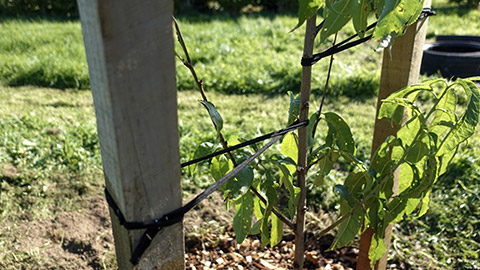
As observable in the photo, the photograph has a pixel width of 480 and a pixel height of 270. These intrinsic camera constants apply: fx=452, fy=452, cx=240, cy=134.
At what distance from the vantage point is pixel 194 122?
13.4 ft

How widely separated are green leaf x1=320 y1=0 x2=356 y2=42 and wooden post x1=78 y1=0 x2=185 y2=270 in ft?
1.30

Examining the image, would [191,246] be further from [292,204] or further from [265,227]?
[292,204]

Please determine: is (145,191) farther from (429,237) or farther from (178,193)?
(429,237)

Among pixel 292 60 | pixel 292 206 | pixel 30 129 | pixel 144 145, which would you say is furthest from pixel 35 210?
pixel 292 60

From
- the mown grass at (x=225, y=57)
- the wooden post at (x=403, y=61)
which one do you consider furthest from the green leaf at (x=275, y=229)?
the mown grass at (x=225, y=57)

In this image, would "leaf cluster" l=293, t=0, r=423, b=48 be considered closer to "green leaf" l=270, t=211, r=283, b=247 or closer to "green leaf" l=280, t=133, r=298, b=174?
"green leaf" l=280, t=133, r=298, b=174

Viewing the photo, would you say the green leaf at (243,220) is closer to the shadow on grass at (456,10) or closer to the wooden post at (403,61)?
the wooden post at (403,61)

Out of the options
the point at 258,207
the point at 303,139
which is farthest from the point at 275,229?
the point at 303,139

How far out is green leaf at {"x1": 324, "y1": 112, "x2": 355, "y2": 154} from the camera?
1.34m

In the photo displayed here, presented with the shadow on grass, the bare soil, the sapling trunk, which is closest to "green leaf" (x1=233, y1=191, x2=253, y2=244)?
the sapling trunk

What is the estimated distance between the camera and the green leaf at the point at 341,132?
4.39ft

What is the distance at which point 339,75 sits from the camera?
503cm

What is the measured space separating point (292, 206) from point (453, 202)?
196 centimetres

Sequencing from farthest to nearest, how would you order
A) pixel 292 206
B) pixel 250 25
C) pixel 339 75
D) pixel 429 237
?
pixel 250 25 < pixel 339 75 < pixel 429 237 < pixel 292 206
